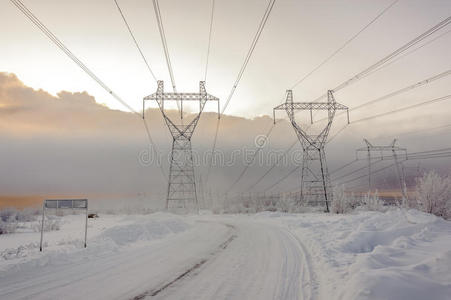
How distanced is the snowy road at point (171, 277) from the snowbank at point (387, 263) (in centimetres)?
78

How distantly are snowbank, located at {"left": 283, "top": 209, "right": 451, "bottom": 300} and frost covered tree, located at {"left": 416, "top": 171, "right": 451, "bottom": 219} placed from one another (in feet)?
24.0

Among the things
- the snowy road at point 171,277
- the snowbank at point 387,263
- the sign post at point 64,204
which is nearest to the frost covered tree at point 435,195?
the snowbank at point 387,263

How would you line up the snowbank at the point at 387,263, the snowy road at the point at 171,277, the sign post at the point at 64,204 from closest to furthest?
the snowbank at the point at 387,263, the snowy road at the point at 171,277, the sign post at the point at 64,204

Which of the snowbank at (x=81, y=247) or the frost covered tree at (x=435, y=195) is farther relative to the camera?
the frost covered tree at (x=435, y=195)

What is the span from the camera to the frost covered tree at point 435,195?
810 inches

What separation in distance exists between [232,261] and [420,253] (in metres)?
6.18

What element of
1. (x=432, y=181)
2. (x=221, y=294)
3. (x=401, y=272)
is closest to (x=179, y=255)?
(x=221, y=294)

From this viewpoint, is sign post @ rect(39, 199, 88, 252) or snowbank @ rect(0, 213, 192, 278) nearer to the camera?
snowbank @ rect(0, 213, 192, 278)

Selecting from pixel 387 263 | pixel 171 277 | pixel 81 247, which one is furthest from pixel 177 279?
pixel 81 247

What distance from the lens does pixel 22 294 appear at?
6.01 m

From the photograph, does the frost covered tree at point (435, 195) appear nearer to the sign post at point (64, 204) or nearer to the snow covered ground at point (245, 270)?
the snow covered ground at point (245, 270)

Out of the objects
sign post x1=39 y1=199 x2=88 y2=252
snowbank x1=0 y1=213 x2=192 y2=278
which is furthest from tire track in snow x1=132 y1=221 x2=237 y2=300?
sign post x1=39 y1=199 x2=88 y2=252

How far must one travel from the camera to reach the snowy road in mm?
5891

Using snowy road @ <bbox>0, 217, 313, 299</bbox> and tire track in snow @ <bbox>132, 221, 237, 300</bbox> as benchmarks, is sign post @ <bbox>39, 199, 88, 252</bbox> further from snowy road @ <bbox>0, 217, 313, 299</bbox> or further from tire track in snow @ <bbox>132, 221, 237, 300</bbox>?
tire track in snow @ <bbox>132, 221, 237, 300</bbox>
